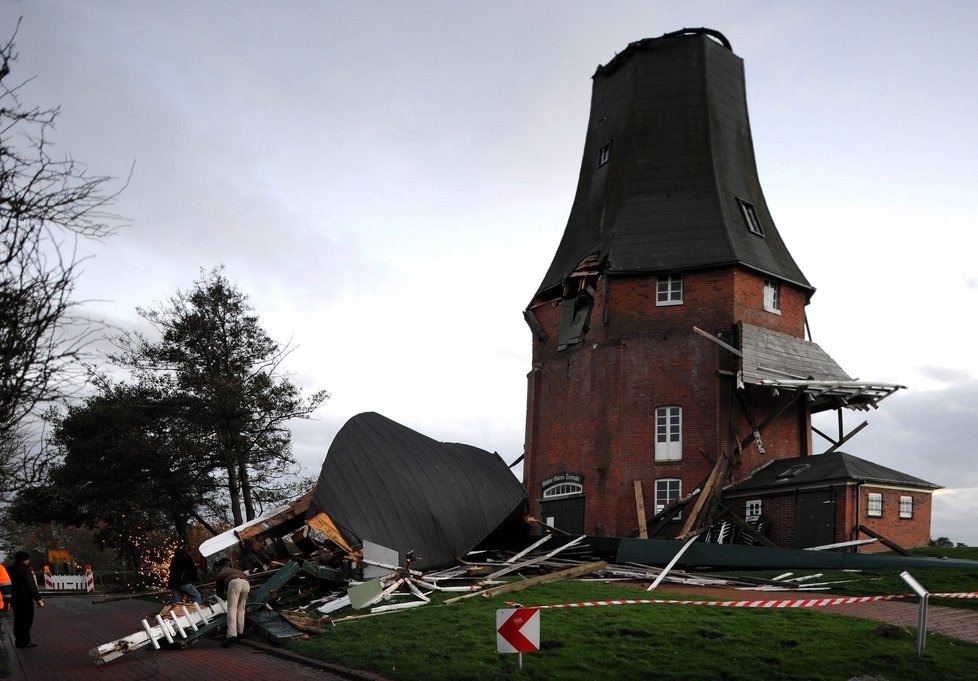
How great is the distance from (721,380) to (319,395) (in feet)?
46.8

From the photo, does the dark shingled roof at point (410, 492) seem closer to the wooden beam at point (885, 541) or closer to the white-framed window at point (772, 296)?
the wooden beam at point (885, 541)

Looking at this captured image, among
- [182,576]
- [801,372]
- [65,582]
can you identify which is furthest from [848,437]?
[65,582]

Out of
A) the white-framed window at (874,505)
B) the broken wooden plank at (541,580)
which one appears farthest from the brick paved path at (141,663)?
the white-framed window at (874,505)

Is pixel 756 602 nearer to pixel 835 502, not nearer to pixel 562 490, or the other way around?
pixel 835 502

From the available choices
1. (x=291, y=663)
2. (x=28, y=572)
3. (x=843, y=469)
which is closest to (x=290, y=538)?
(x=28, y=572)

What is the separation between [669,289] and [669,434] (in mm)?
5135

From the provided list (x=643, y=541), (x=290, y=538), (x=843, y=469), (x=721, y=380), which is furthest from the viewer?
(x=721, y=380)

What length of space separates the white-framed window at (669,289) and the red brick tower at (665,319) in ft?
0.16

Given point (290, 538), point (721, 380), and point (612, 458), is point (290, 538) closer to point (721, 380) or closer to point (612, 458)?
point (612, 458)

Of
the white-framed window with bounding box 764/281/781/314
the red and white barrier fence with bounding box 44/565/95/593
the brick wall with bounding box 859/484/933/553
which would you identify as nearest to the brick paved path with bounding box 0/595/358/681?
the brick wall with bounding box 859/484/933/553

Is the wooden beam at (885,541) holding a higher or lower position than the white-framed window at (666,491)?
lower

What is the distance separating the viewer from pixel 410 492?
21.5 metres

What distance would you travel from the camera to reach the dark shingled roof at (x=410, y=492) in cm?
1994

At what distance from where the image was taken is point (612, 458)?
98.6 ft
